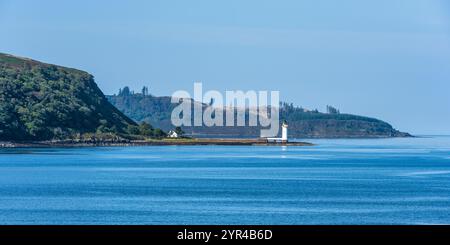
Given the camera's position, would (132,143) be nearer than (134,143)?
No

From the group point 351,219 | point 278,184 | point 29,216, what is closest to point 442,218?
point 351,219

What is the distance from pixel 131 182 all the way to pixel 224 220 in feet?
93.2

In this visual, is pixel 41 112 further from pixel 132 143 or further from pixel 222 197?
pixel 222 197

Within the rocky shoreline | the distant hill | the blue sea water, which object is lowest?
the blue sea water

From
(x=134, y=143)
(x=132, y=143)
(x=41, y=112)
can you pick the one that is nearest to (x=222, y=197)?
(x=41, y=112)

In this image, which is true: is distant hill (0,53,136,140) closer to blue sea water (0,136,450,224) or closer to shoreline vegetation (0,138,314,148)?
shoreline vegetation (0,138,314,148)

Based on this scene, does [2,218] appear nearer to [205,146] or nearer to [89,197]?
[89,197]

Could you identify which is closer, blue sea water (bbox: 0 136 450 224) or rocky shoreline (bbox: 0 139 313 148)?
blue sea water (bbox: 0 136 450 224)

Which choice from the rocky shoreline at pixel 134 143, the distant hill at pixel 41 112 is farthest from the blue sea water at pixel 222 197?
the rocky shoreline at pixel 134 143

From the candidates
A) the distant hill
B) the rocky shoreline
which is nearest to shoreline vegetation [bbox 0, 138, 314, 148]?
the rocky shoreline

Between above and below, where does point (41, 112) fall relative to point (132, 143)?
above

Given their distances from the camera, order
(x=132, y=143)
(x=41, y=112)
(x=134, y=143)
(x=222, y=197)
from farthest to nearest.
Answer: (x=132, y=143) → (x=134, y=143) → (x=41, y=112) → (x=222, y=197)

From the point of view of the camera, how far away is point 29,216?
38.3m
